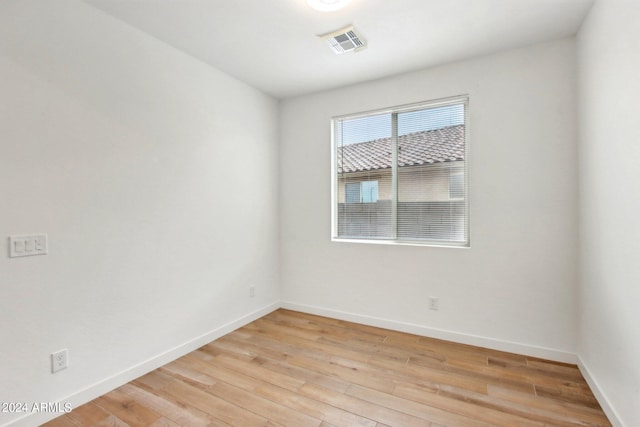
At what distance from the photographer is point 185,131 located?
270cm

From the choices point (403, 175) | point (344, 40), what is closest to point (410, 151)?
point (403, 175)

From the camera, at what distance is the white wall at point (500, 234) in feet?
8.13

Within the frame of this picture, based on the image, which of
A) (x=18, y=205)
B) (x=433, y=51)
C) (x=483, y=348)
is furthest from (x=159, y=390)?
(x=433, y=51)

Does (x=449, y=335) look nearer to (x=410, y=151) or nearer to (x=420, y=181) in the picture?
(x=420, y=181)

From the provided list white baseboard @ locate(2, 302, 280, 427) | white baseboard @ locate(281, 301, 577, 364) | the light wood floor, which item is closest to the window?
white baseboard @ locate(281, 301, 577, 364)

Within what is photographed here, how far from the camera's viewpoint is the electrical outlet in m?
1.84

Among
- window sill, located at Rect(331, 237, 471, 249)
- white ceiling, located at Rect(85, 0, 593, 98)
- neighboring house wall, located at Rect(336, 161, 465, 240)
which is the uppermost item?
white ceiling, located at Rect(85, 0, 593, 98)

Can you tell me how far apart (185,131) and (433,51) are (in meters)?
2.36

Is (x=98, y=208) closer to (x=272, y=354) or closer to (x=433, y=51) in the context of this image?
(x=272, y=354)

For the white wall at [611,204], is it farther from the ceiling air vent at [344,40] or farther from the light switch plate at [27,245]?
the light switch plate at [27,245]

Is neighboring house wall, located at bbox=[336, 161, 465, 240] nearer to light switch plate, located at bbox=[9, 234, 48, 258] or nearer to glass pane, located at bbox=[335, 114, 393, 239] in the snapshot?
glass pane, located at bbox=[335, 114, 393, 239]

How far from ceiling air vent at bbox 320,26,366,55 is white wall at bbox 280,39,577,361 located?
78 centimetres

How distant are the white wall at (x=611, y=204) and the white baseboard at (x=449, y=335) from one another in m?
0.23

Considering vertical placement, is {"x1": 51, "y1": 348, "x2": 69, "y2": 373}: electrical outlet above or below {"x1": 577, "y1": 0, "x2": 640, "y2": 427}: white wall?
below
